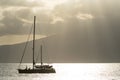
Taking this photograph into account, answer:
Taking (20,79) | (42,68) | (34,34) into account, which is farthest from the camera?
(42,68)

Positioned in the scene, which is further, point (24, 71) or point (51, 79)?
point (24, 71)

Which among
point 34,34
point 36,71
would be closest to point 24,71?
point 36,71

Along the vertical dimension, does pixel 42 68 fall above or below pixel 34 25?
below

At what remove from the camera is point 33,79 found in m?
122

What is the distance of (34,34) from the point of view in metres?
142

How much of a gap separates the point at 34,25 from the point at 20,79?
2761cm

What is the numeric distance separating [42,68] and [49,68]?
14.6 feet

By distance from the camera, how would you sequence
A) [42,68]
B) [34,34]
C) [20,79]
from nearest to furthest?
1. [20,79]
2. [34,34]
3. [42,68]

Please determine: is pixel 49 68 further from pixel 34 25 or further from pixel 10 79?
pixel 10 79

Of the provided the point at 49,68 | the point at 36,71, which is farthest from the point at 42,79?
the point at 49,68

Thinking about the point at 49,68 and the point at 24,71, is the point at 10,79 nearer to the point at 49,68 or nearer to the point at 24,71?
the point at 24,71

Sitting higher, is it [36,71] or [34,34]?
[34,34]

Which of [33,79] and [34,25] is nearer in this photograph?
[33,79]

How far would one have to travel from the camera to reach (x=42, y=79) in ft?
399
